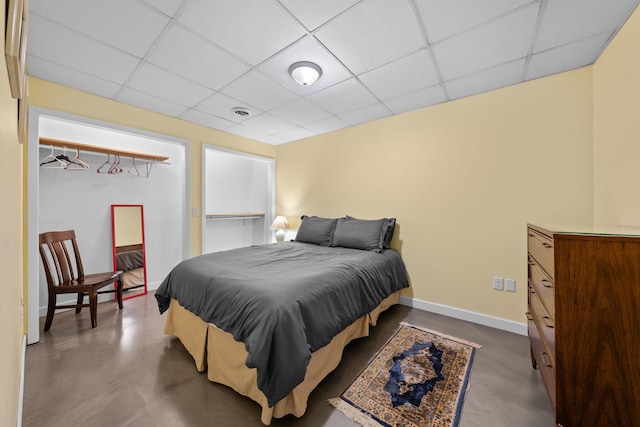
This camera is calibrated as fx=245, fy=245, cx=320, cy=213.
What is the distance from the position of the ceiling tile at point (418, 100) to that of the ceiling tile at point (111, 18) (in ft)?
7.42

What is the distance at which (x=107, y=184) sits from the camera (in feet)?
10.6

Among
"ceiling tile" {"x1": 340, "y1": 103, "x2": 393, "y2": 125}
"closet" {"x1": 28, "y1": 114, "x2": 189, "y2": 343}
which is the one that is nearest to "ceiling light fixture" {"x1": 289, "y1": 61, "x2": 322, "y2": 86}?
"ceiling tile" {"x1": 340, "y1": 103, "x2": 393, "y2": 125}

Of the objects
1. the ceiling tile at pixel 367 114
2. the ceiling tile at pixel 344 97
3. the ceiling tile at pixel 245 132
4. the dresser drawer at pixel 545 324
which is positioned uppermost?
the ceiling tile at pixel 245 132

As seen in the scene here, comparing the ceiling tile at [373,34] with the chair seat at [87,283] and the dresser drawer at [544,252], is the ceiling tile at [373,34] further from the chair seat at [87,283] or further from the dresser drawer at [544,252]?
the chair seat at [87,283]

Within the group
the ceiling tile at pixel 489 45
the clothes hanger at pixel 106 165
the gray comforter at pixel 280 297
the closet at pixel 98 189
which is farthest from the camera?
the clothes hanger at pixel 106 165

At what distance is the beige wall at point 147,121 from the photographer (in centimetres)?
240

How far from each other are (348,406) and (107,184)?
3791mm

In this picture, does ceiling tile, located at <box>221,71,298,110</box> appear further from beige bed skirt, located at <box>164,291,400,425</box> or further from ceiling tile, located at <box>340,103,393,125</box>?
beige bed skirt, located at <box>164,291,400,425</box>

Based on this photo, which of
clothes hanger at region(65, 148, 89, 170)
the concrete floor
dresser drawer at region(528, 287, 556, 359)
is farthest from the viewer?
clothes hanger at region(65, 148, 89, 170)

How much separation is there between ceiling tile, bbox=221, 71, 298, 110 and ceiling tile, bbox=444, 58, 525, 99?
1678mm

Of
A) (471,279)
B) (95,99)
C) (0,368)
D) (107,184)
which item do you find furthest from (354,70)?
(107,184)

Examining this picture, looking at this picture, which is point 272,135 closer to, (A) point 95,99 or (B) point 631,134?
(A) point 95,99

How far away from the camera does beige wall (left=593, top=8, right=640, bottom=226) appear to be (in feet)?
5.10

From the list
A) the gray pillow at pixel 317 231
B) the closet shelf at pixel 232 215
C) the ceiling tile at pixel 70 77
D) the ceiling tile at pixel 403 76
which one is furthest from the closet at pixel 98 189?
the ceiling tile at pixel 403 76
